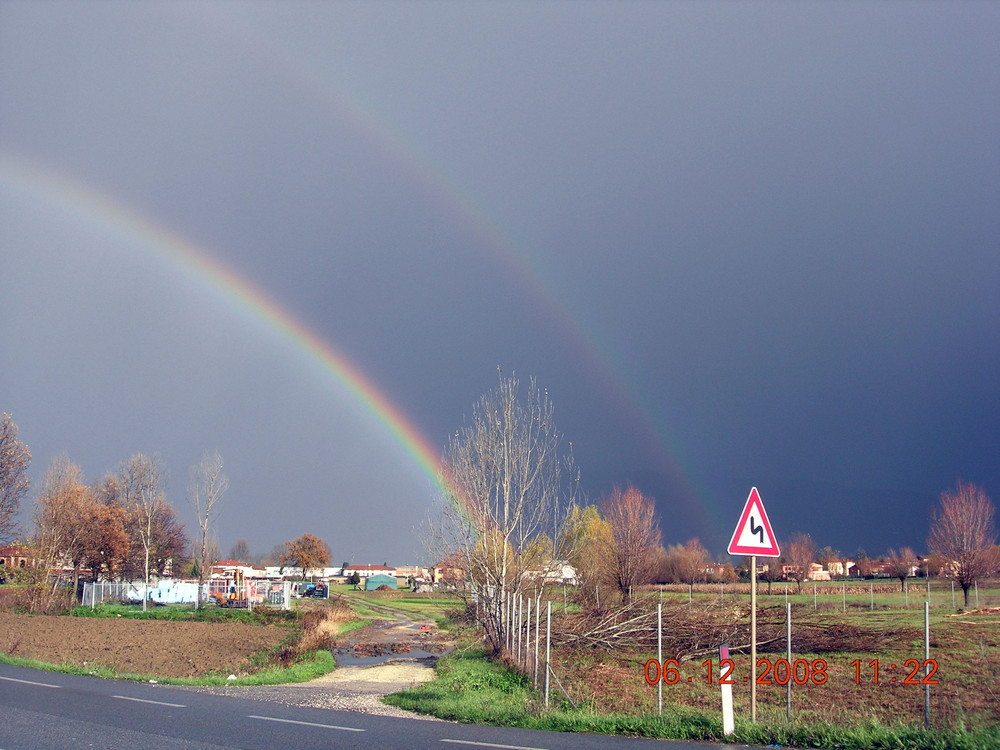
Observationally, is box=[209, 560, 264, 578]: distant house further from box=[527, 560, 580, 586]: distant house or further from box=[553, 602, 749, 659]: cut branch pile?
box=[553, 602, 749, 659]: cut branch pile

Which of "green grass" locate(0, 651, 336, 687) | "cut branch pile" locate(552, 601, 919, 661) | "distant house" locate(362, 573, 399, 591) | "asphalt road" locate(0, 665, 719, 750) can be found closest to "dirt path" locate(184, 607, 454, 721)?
"green grass" locate(0, 651, 336, 687)

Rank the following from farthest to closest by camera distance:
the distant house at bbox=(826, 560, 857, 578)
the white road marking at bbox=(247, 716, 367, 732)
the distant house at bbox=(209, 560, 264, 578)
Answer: the distant house at bbox=(826, 560, 857, 578) < the distant house at bbox=(209, 560, 264, 578) < the white road marking at bbox=(247, 716, 367, 732)

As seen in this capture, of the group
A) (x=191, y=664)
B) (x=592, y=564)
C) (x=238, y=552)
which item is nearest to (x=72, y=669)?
(x=191, y=664)

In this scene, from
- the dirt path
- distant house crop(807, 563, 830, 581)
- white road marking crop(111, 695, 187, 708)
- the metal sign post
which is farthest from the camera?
distant house crop(807, 563, 830, 581)

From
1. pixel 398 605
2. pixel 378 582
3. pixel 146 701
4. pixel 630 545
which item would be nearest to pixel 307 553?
pixel 378 582

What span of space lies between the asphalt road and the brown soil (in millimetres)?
8749

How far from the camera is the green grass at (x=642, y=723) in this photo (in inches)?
356

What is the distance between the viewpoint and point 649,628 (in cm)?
2255

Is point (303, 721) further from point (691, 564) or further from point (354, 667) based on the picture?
point (691, 564)

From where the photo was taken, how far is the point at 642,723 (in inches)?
418

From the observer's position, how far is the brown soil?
2397 centimetres

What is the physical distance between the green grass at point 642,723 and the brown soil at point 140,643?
33.3ft

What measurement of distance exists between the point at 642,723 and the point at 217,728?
578 cm

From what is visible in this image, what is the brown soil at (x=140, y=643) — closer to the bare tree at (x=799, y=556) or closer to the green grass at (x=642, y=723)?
the green grass at (x=642, y=723)
